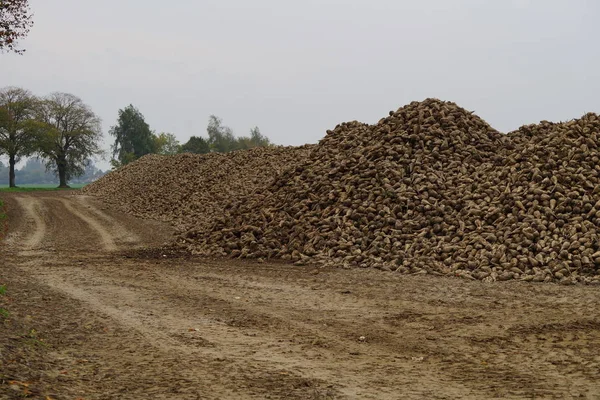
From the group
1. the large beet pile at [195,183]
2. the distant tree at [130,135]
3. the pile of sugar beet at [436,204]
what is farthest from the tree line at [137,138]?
the pile of sugar beet at [436,204]

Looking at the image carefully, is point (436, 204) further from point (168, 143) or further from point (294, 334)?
point (168, 143)

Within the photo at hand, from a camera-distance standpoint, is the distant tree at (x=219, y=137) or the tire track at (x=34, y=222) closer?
the tire track at (x=34, y=222)

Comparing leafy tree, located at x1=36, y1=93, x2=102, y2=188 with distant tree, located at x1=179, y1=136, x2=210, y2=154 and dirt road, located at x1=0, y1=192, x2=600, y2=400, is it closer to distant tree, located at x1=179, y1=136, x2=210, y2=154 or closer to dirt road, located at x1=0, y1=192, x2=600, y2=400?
distant tree, located at x1=179, y1=136, x2=210, y2=154

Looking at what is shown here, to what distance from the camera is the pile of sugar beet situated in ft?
40.9

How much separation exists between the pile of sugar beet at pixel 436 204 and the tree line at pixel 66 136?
129ft

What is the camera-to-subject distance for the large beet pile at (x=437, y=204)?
41.0 feet

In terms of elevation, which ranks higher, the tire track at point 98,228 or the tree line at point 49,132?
the tree line at point 49,132

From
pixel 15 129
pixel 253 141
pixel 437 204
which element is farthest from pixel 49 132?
pixel 437 204

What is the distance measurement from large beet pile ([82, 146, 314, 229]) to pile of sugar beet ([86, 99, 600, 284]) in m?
6.46

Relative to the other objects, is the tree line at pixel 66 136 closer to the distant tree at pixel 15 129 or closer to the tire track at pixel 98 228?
the distant tree at pixel 15 129

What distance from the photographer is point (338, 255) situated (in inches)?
550

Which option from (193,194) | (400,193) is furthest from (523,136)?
(193,194)

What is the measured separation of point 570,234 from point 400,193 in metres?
4.12

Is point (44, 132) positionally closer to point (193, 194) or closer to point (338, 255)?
point (193, 194)
